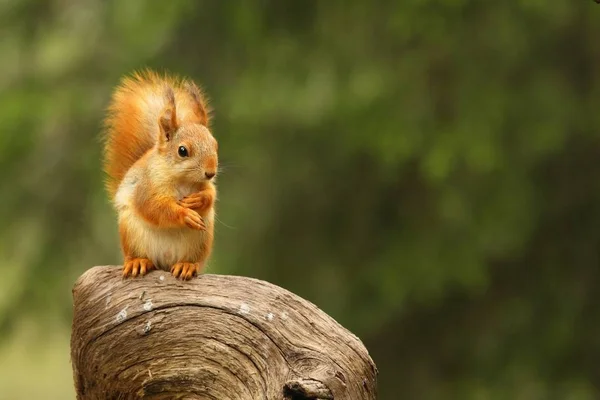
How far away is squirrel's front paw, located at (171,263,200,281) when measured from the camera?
273 centimetres

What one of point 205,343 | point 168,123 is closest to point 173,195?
point 168,123

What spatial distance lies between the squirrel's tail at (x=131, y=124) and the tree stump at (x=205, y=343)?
35 cm

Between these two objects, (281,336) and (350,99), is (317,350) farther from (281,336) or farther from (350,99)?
(350,99)

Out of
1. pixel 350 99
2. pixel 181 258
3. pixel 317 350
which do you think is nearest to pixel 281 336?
pixel 317 350

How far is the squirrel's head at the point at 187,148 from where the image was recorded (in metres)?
→ 2.69

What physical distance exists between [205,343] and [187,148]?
448 millimetres

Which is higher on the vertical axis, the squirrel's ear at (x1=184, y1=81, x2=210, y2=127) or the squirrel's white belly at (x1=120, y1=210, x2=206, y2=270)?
the squirrel's ear at (x1=184, y1=81, x2=210, y2=127)

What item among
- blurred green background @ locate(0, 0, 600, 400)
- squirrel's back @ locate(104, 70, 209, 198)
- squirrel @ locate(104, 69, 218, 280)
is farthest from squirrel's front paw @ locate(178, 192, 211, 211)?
blurred green background @ locate(0, 0, 600, 400)

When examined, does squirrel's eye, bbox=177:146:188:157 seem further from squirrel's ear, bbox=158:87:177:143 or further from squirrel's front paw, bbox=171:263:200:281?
squirrel's front paw, bbox=171:263:200:281

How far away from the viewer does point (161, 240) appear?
280cm

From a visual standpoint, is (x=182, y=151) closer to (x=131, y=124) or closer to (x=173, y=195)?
(x=173, y=195)

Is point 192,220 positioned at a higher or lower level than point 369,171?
lower

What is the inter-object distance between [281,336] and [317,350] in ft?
0.30

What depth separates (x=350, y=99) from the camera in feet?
16.7
